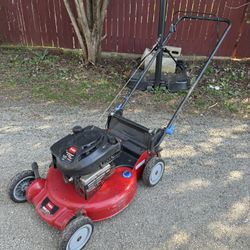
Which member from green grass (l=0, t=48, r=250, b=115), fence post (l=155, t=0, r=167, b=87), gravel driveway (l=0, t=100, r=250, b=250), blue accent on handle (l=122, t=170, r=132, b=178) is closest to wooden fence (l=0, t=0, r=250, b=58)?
green grass (l=0, t=48, r=250, b=115)

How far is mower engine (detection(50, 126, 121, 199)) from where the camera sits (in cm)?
226

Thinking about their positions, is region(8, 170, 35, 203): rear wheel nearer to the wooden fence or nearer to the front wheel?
the front wheel

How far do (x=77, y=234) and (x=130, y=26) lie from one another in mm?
4102

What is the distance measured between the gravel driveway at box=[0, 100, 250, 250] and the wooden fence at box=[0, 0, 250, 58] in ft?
6.48

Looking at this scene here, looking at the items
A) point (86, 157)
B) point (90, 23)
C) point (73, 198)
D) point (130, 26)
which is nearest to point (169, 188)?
point (73, 198)

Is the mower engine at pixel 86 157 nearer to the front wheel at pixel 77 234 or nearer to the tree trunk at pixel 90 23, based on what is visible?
the front wheel at pixel 77 234

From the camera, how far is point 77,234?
2.34 metres

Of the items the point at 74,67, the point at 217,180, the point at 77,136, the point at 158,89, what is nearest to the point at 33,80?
the point at 74,67

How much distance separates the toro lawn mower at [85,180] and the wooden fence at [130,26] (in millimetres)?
3112

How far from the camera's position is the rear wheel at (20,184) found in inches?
106

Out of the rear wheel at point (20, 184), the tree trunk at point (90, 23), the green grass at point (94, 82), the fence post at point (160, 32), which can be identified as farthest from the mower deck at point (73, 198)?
the tree trunk at point (90, 23)

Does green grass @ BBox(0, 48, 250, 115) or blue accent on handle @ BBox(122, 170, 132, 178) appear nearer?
blue accent on handle @ BBox(122, 170, 132, 178)

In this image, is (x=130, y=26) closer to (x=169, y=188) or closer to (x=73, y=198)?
(x=169, y=188)

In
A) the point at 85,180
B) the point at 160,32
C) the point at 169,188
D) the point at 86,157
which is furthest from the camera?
the point at 160,32
